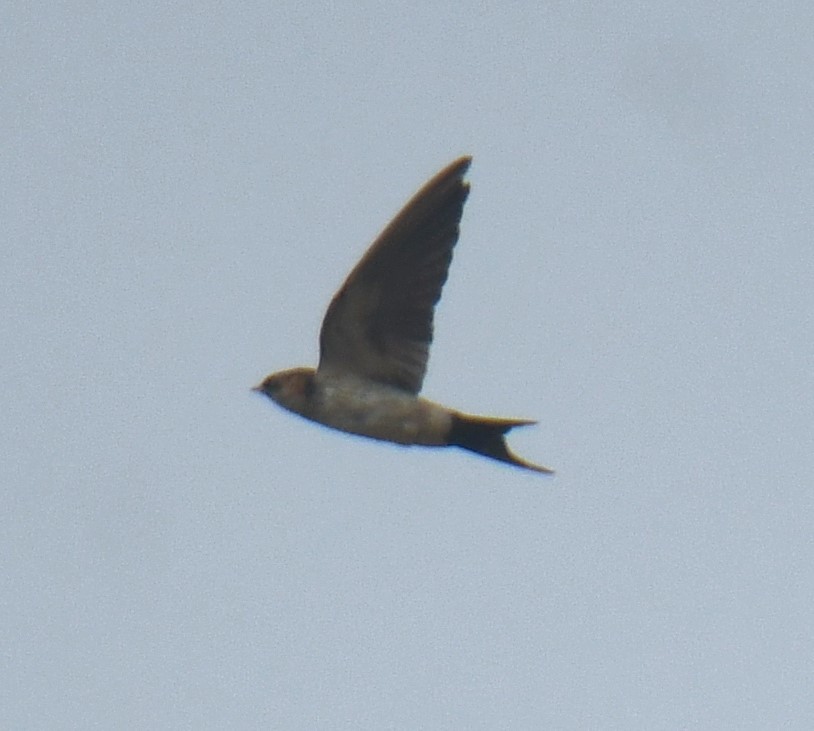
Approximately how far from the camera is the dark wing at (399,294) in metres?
7.03

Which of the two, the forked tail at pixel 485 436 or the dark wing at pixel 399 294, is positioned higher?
the dark wing at pixel 399 294

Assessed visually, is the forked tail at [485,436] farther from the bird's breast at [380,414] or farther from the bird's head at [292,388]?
the bird's head at [292,388]

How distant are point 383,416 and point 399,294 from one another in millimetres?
669

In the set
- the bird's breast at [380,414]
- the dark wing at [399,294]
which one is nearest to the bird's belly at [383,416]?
the bird's breast at [380,414]

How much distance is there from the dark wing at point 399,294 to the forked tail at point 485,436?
37cm

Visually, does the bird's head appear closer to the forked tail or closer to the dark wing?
the dark wing

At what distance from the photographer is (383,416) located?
6.95 meters

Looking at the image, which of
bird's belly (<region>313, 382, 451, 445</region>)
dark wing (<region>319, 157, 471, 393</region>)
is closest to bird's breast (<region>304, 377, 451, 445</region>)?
bird's belly (<region>313, 382, 451, 445</region>)

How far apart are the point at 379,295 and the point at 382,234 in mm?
327

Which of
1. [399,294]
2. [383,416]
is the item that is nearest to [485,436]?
[383,416]

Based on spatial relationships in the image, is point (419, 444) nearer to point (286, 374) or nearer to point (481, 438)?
point (481, 438)

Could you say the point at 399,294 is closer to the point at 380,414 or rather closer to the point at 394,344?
the point at 394,344

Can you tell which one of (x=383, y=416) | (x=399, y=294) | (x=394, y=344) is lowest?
(x=383, y=416)

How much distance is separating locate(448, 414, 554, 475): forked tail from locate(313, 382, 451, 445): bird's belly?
60mm
